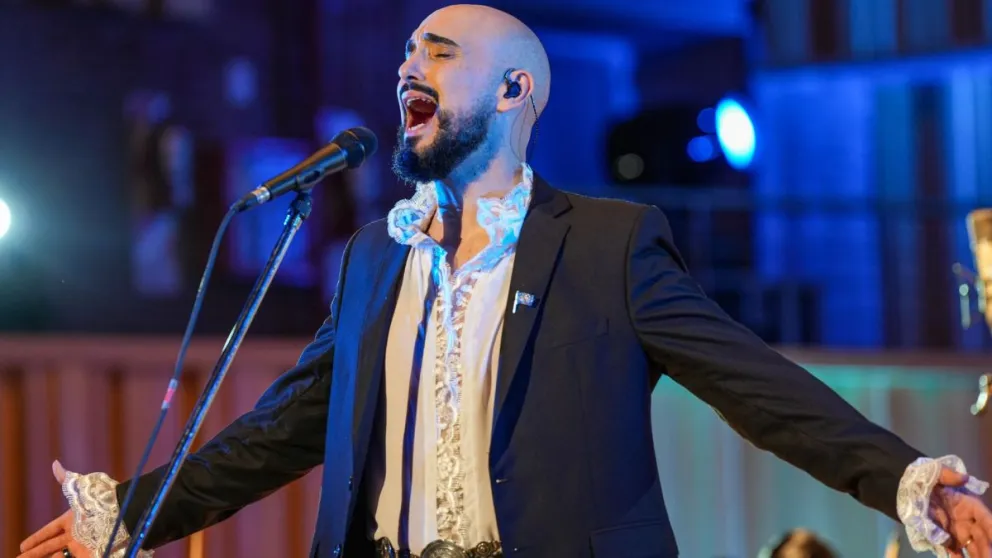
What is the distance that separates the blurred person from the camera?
3.31 m

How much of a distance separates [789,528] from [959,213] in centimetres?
236

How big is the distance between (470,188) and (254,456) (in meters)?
0.60

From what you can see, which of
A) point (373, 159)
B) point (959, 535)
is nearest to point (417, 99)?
point (959, 535)

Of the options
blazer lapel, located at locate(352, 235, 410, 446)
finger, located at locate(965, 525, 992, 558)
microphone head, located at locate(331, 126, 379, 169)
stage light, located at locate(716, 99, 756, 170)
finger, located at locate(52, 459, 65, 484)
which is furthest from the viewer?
stage light, located at locate(716, 99, 756, 170)

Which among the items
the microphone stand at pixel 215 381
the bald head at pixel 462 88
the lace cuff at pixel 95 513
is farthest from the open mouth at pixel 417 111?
the lace cuff at pixel 95 513

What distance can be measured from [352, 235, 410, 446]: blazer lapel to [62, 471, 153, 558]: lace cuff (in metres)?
0.46

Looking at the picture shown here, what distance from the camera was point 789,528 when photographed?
400 cm

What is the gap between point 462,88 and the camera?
7.18ft

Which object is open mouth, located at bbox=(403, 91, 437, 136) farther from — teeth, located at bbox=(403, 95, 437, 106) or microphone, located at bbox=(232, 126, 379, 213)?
microphone, located at bbox=(232, 126, 379, 213)

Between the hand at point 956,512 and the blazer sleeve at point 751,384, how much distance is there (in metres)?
0.05

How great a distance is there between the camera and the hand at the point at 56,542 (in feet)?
7.21

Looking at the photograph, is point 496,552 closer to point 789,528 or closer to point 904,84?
point 789,528

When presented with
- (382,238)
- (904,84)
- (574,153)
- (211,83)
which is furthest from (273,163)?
(382,238)

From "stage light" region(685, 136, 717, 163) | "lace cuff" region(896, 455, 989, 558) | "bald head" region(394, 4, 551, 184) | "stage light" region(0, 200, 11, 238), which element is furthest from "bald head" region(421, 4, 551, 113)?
"stage light" region(685, 136, 717, 163)
